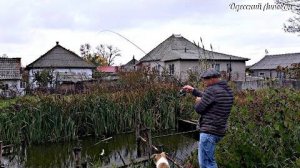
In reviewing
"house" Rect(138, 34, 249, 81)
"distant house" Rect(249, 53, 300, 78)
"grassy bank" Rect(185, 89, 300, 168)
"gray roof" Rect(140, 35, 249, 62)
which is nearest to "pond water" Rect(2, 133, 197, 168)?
"grassy bank" Rect(185, 89, 300, 168)

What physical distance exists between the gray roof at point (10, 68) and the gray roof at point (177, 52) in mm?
12980

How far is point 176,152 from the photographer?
9.66 m

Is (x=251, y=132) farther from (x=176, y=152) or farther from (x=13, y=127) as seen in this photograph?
(x=13, y=127)

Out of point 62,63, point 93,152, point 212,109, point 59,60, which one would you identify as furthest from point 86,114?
point 59,60

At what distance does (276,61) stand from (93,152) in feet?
143

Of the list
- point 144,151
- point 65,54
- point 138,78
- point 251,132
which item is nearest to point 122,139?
point 144,151

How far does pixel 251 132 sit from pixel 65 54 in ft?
135

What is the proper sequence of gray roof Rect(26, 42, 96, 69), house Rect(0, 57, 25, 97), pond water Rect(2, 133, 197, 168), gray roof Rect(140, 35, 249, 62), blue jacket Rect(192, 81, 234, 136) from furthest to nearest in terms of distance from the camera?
gray roof Rect(26, 42, 96, 69) < gray roof Rect(140, 35, 249, 62) < house Rect(0, 57, 25, 97) < pond water Rect(2, 133, 197, 168) < blue jacket Rect(192, 81, 234, 136)

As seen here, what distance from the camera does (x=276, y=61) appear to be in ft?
160

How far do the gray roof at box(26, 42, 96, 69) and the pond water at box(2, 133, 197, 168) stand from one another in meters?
31.4

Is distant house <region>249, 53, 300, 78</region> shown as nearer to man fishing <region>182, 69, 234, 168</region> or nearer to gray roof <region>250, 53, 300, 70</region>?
gray roof <region>250, 53, 300, 70</region>

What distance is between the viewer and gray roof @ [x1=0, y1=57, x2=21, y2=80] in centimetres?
3459

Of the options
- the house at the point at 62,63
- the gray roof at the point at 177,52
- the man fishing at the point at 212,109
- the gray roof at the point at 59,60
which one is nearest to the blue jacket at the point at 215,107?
the man fishing at the point at 212,109

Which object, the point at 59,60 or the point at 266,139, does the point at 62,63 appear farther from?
the point at 266,139
